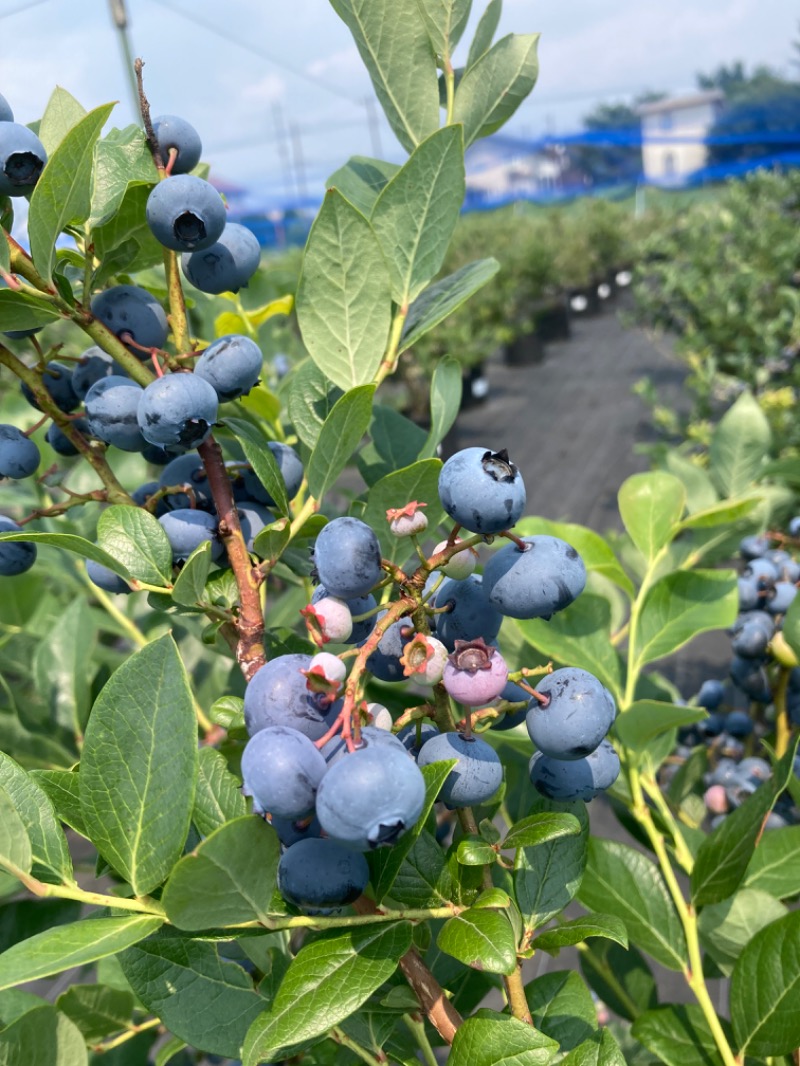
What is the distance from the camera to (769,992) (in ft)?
2.25

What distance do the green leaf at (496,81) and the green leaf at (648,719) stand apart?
1.55 feet

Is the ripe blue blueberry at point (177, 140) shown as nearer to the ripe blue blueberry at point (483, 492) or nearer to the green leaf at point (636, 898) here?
the ripe blue blueberry at point (483, 492)

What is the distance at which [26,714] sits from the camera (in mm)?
1029

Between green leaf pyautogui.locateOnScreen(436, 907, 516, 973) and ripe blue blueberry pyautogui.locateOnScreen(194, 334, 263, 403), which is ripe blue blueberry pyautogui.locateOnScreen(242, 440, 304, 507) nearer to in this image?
ripe blue blueberry pyautogui.locateOnScreen(194, 334, 263, 403)

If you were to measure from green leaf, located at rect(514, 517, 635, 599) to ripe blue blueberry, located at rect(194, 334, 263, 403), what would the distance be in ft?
1.19

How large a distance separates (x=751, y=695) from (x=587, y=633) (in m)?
0.39

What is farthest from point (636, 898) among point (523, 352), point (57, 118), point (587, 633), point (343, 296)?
point (523, 352)

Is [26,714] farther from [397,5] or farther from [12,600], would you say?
[397,5]

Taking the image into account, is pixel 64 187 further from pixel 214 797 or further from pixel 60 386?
pixel 214 797

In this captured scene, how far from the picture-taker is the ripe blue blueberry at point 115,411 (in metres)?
0.65

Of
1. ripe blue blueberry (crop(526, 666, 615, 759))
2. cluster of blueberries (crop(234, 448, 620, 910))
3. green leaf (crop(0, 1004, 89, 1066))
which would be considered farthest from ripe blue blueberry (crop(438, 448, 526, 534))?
green leaf (crop(0, 1004, 89, 1066))

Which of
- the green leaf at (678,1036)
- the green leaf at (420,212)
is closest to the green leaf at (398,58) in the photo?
the green leaf at (420,212)

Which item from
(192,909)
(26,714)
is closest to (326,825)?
(192,909)

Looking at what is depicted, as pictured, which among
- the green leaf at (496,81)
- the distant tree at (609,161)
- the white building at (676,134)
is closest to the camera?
the green leaf at (496,81)
